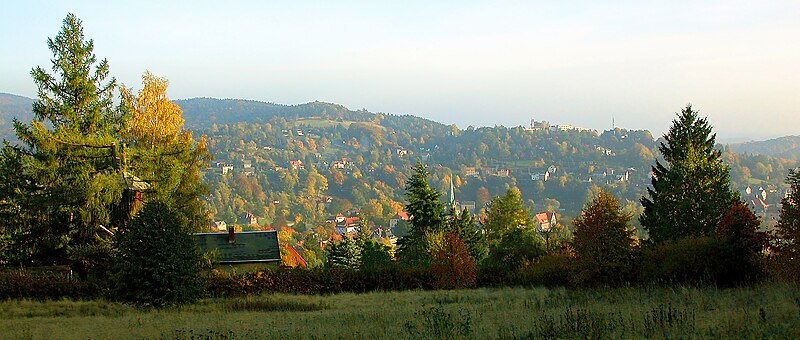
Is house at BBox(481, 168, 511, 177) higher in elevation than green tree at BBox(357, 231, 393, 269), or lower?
higher

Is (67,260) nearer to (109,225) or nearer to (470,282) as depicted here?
(109,225)

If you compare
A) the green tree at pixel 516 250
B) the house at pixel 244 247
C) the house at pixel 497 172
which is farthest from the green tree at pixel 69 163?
the house at pixel 497 172

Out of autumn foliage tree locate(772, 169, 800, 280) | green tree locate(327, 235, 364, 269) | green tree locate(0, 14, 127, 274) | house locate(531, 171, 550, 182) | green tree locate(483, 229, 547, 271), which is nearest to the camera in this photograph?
autumn foliage tree locate(772, 169, 800, 280)

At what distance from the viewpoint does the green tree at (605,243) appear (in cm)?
1755

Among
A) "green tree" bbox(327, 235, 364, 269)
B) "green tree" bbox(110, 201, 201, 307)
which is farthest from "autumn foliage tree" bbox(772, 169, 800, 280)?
"green tree" bbox(327, 235, 364, 269)

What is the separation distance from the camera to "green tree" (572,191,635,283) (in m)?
17.5

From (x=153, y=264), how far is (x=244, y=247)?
17.8 m

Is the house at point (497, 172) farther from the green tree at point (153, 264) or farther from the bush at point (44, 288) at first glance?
the green tree at point (153, 264)

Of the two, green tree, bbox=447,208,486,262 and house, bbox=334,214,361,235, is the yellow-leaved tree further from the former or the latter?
house, bbox=334,214,361,235

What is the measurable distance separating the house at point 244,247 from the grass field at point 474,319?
15258 mm

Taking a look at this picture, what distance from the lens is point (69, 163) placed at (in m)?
23.2

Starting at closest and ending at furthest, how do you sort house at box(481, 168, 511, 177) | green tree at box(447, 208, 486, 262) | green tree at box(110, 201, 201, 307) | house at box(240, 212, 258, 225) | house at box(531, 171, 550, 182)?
1. green tree at box(110, 201, 201, 307)
2. green tree at box(447, 208, 486, 262)
3. house at box(240, 212, 258, 225)
4. house at box(531, 171, 550, 182)
5. house at box(481, 168, 511, 177)

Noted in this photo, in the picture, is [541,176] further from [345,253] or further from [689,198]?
[689,198]

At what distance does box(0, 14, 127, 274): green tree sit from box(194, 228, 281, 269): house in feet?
30.4
